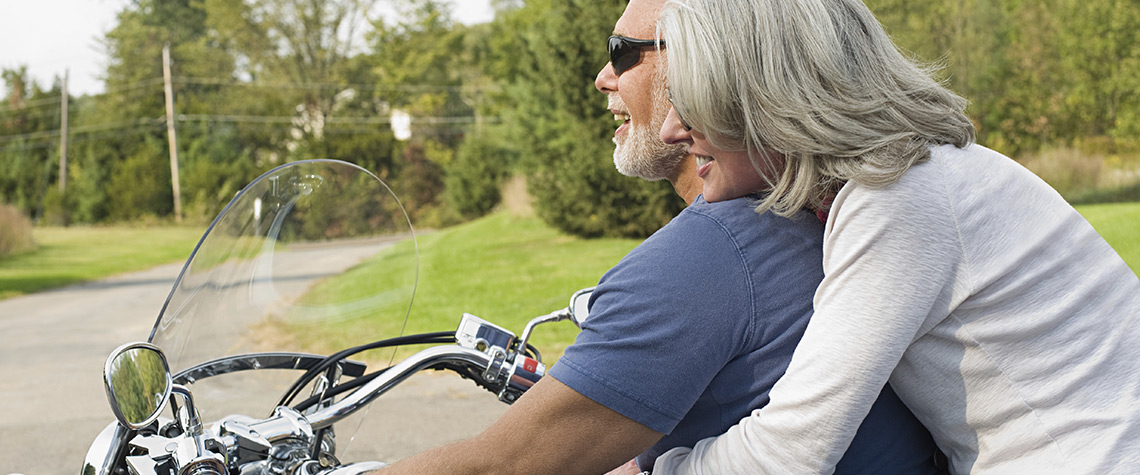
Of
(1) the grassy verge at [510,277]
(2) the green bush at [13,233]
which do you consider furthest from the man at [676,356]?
(2) the green bush at [13,233]

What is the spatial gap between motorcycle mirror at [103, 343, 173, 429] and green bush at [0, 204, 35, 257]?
20472 mm

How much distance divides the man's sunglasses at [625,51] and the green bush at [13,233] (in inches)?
815

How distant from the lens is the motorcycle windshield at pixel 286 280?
5.65 feet

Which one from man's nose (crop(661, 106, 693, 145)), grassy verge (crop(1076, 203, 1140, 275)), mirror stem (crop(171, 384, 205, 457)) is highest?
man's nose (crop(661, 106, 693, 145))

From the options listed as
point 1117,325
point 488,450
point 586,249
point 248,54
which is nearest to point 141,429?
point 488,450

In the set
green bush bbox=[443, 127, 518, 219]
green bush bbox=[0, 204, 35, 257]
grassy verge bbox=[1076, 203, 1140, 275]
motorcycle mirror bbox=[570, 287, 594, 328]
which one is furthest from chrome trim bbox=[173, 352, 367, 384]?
green bush bbox=[443, 127, 518, 219]

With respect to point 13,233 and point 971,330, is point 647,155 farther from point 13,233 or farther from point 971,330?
point 13,233

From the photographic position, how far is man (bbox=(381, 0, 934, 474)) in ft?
4.03

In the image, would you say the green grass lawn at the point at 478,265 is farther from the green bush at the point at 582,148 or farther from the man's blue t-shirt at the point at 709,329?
the man's blue t-shirt at the point at 709,329

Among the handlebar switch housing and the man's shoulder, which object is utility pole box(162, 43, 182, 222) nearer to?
the handlebar switch housing

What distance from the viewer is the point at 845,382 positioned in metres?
1.18

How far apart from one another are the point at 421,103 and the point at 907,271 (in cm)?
3791

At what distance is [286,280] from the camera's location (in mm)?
1820

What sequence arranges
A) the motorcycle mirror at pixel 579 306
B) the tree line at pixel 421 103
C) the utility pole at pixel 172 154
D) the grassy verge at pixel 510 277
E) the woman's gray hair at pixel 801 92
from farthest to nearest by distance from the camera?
the utility pole at pixel 172 154 → the tree line at pixel 421 103 → the grassy verge at pixel 510 277 → the motorcycle mirror at pixel 579 306 → the woman's gray hair at pixel 801 92
